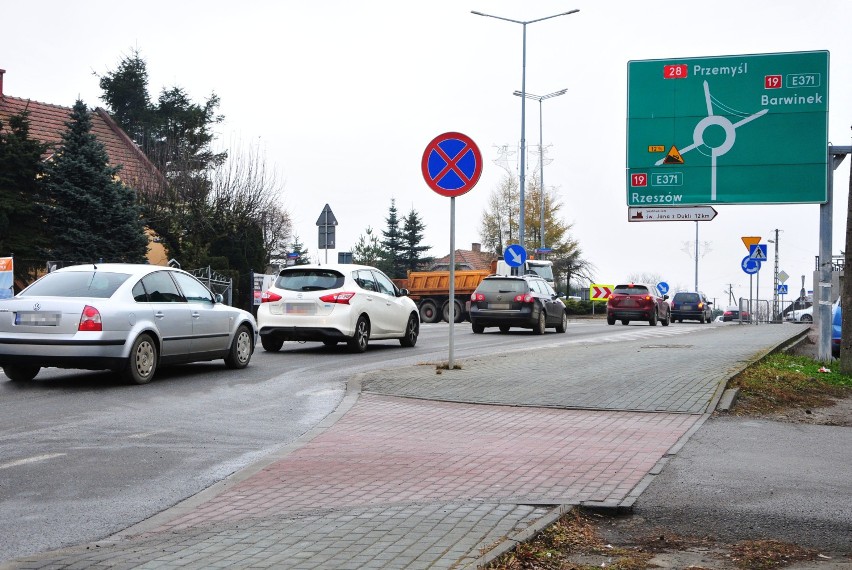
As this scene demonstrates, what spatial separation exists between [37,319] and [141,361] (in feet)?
4.36

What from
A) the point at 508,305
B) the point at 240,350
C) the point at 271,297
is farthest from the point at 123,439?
the point at 508,305

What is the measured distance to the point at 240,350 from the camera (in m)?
15.2

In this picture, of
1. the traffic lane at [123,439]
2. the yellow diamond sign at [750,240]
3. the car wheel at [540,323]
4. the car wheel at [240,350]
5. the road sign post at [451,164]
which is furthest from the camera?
the yellow diamond sign at [750,240]

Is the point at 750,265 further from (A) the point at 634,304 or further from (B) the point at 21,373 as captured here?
(B) the point at 21,373

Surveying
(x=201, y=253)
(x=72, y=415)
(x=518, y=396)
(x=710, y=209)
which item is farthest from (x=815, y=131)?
(x=201, y=253)

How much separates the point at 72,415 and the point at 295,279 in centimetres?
877

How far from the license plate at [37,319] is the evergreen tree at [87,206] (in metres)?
22.0

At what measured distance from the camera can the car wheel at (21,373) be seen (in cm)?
1281

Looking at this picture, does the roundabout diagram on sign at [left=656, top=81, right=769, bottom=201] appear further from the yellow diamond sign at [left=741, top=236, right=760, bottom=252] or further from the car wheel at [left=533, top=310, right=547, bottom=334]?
the yellow diamond sign at [left=741, top=236, right=760, bottom=252]

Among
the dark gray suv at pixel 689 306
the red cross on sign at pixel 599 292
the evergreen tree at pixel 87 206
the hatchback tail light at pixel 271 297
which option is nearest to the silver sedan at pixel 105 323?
the hatchback tail light at pixel 271 297

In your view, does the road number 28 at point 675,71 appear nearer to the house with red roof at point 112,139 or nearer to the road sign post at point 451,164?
the road sign post at point 451,164

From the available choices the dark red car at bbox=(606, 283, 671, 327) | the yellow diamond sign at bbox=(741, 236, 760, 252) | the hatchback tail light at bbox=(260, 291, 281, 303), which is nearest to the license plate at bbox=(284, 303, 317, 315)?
the hatchback tail light at bbox=(260, 291, 281, 303)

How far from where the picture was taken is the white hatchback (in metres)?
18.0

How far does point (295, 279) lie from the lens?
60.7 feet
